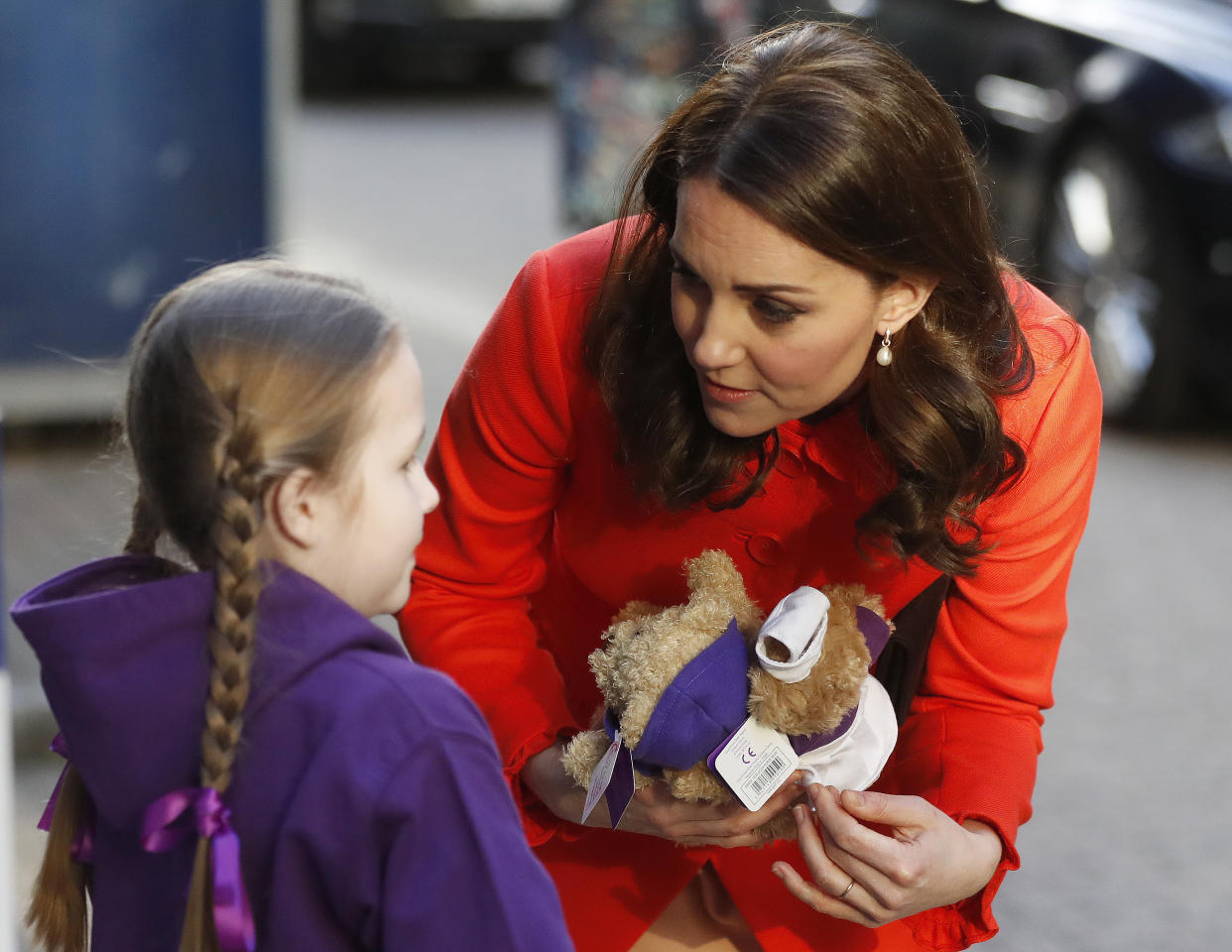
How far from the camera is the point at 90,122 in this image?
5.74 m

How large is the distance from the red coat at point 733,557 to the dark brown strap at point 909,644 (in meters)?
0.02

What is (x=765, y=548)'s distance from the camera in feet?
6.81

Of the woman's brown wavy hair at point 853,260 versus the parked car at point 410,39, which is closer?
the woman's brown wavy hair at point 853,260

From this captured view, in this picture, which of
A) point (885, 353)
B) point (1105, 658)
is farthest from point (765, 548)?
point (1105, 658)

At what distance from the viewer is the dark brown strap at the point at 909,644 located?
207 cm

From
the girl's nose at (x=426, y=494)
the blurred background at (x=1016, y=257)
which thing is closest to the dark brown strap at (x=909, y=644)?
the girl's nose at (x=426, y=494)

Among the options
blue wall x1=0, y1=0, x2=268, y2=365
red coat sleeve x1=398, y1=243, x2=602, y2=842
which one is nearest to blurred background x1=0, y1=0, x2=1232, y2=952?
blue wall x1=0, y1=0, x2=268, y2=365

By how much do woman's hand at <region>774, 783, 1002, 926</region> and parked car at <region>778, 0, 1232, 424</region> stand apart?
13.7 feet

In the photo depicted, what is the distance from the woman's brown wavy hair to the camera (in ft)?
5.78

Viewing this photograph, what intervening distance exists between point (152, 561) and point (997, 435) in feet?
3.28

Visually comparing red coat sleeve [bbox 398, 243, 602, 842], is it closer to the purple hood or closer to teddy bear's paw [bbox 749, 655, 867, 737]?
teddy bear's paw [bbox 749, 655, 867, 737]

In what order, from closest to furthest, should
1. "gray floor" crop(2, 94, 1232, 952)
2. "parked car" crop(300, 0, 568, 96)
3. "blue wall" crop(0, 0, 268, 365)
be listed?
"gray floor" crop(2, 94, 1232, 952) → "blue wall" crop(0, 0, 268, 365) → "parked car" crop(300, 0, 568, 96)

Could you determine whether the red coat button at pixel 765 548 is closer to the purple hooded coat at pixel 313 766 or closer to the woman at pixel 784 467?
the woman at pixel 784 467

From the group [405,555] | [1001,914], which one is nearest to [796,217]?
[405,555]
